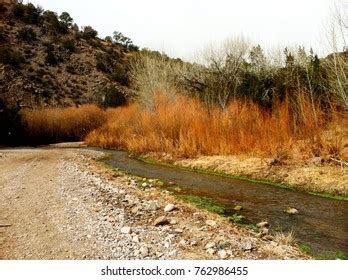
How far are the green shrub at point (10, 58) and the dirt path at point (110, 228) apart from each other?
36.0 m

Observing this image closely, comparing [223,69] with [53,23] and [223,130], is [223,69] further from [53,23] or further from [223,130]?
[53,23]

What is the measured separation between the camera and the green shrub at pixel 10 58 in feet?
139

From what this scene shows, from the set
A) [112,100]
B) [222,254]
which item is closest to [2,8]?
[112,100]

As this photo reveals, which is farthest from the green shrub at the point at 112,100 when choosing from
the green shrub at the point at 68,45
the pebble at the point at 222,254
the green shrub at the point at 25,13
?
the pebble at the point at 222,254

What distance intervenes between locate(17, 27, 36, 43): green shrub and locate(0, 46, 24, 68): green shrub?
4792 millimetres

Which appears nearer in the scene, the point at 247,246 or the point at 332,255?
the point at 247,246

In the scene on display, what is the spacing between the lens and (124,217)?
7176 millimetres

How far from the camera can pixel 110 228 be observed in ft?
21.3

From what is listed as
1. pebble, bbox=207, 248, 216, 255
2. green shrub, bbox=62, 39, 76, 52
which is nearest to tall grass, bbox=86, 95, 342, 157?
pebble, bbox=207, 248, 216, 255

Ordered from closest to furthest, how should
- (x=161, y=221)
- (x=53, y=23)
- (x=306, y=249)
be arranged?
(x=306, y=249), (x=161, y=221), (x=53, y=23)

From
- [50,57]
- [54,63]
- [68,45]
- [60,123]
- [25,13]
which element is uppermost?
[25,13]

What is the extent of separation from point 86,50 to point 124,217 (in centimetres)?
5045

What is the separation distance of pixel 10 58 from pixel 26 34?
6990 millimetres
